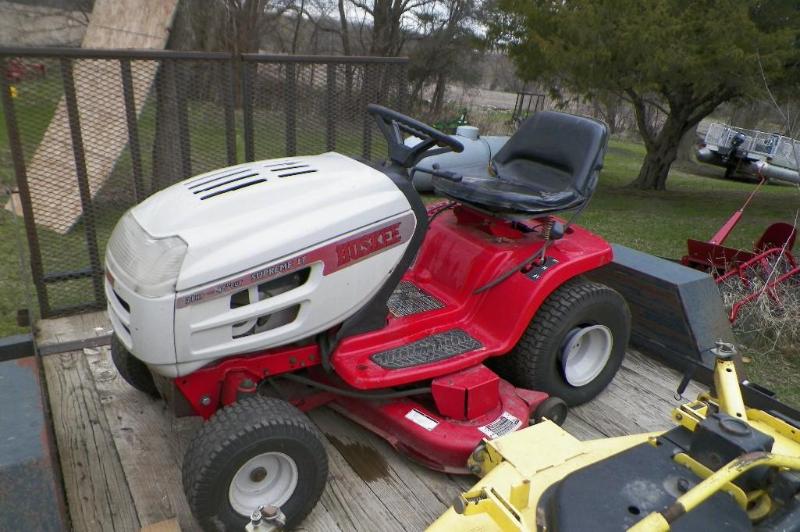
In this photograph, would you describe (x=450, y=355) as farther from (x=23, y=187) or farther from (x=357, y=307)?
(x=23, y=187)

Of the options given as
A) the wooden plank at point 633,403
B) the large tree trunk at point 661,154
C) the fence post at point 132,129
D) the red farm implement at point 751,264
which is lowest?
the large tree trunk at point 661,154

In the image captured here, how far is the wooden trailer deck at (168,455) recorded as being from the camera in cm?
233

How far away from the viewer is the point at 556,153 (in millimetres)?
3143

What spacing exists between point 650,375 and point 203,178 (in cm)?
252

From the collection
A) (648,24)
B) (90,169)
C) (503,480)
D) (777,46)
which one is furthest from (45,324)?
(777,46)

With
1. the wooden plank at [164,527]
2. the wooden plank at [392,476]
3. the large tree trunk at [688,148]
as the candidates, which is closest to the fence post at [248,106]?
the wooden plank at [392,476]

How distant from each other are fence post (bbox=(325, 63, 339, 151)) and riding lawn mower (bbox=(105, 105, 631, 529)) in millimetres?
1157

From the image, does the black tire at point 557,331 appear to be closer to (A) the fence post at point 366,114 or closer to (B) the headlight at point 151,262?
(B) the headlight at point 151,262

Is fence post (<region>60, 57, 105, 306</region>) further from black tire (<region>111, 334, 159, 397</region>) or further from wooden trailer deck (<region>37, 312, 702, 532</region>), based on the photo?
black tire (<region>111, 334, 159, 397</region>)

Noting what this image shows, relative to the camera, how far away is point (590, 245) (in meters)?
3.04

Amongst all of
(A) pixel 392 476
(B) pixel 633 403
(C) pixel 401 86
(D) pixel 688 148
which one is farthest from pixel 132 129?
(D) pixel 688 148

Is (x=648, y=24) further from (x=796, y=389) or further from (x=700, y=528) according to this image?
(x=700, y=528)

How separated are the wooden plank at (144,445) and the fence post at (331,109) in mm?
1851

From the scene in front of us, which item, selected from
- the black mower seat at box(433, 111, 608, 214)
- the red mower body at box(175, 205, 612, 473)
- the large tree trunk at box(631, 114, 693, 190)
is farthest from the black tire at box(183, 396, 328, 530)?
the large tree trunk at box(631, 114, 693, 190)
